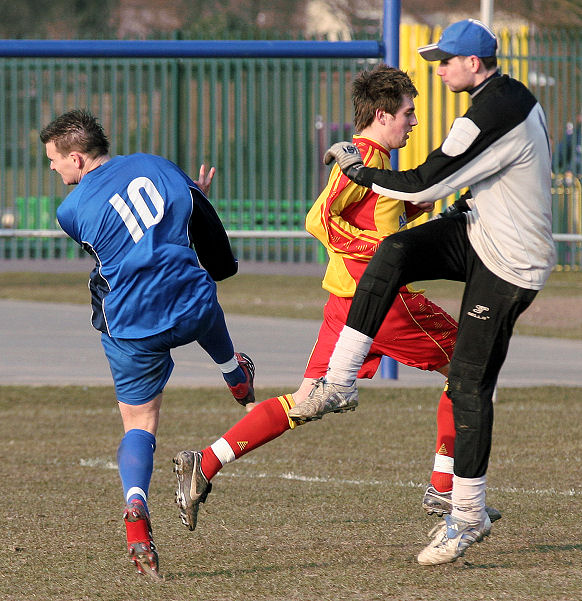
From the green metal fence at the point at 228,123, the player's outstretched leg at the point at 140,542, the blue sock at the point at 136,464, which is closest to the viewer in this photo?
the player's outstretched leg at the point at 140,542

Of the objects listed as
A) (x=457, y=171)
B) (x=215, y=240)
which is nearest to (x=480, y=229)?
(x=457, y=171)

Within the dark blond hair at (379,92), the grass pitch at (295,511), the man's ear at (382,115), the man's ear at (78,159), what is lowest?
the grass pitch at (295,511)

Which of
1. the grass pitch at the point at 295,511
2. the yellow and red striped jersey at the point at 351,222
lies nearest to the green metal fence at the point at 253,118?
the grass pitch at the point at 295,511

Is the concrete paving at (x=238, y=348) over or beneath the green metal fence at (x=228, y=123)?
beneath

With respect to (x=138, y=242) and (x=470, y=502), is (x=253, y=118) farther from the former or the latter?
(x=470, y=502)

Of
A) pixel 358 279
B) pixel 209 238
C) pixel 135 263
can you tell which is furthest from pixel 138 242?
pixel 358 279

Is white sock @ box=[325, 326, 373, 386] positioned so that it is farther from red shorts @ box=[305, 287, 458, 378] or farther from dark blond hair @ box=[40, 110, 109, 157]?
dark blond hair @ box=[40, 110, 109, 157]

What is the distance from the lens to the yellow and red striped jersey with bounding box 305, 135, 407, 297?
18.6 ft

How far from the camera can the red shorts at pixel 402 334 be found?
5672 mm

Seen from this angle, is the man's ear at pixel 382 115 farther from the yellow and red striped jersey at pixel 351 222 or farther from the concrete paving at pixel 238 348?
the concrete paving at pixel 238 348

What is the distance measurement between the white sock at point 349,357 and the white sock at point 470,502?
0.60 metres

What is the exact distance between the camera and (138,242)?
503 centimetres

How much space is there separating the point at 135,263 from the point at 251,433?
1.00 m

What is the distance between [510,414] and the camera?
919 cm
